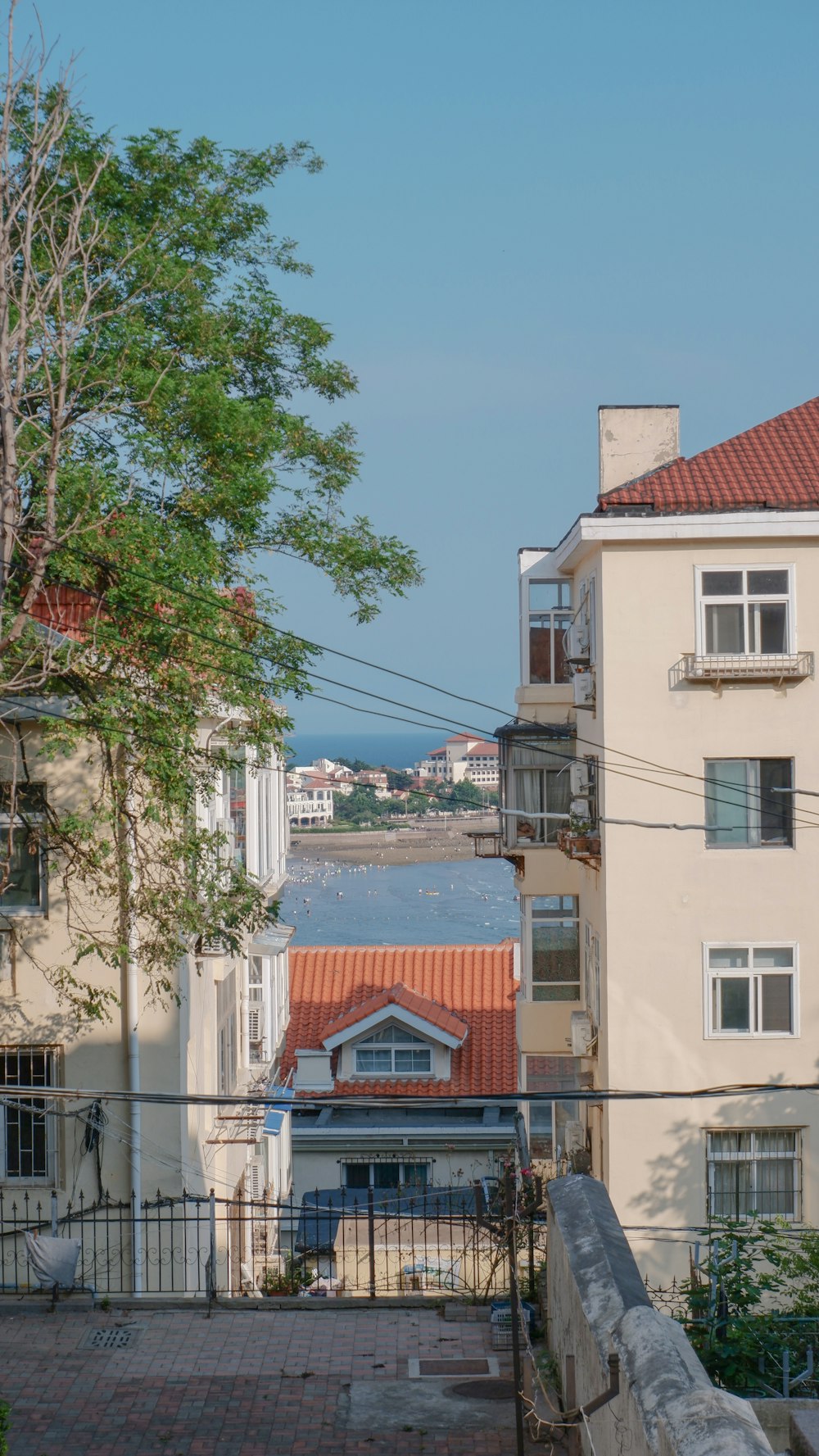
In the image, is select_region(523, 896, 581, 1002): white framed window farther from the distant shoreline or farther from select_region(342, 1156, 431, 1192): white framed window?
the distant shoreline

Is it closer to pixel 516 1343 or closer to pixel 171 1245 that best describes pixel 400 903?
pixel 171 1245

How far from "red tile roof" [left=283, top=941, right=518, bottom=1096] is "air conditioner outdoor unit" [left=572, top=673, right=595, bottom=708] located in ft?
42.2

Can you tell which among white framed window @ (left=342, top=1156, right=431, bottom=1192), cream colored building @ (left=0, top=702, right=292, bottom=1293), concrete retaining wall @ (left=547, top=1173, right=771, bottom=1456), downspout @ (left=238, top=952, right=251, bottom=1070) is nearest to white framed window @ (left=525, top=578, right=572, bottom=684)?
downspout @ (left=238, top=952, right=251, bottom=1070)

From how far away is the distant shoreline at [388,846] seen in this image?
17750 centimetres

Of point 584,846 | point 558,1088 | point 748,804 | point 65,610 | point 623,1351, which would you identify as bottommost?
point 558,1088

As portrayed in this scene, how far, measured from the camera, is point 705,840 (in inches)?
741

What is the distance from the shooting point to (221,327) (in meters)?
17.6

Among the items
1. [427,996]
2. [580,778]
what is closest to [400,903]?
[427,996]

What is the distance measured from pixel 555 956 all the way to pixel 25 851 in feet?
27.8

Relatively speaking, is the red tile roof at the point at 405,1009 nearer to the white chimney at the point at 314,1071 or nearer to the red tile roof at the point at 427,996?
the red tile roof at the point at 427,996

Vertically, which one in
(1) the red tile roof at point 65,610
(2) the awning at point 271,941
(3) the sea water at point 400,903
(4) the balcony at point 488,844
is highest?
(1) the red tile roof at point 65,610

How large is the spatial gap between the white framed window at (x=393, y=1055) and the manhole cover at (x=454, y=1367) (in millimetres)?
18505

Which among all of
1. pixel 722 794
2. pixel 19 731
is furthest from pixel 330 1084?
pixel 19 731

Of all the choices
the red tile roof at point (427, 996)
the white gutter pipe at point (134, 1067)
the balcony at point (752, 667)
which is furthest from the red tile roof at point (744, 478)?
the red tile roof at point (427, 996)
